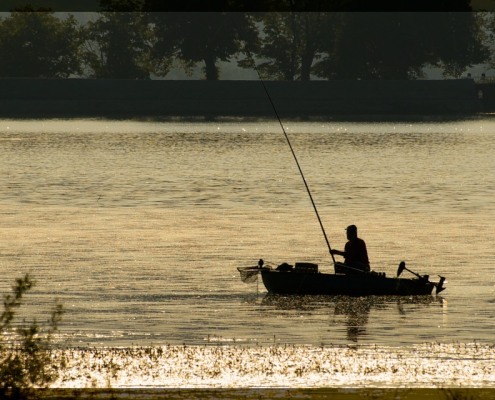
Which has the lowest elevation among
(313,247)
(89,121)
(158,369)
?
(89,121)

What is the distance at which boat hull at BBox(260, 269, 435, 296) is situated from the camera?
27.5 m

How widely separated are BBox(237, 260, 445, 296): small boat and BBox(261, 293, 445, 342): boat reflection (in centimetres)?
12

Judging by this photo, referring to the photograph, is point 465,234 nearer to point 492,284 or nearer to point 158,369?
point 492,284

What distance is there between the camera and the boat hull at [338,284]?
90.1 ft

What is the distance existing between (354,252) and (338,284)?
2.50 feet

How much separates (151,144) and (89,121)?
6738 centimetres

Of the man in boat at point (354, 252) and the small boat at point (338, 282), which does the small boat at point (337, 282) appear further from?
the man in boat at point (354, 252)

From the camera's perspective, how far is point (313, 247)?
40062 millimetres

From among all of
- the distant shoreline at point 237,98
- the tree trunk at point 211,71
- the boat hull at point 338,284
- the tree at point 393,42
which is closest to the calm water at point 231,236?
the boat hull at point 338,284

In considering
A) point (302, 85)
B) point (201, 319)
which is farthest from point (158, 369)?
point (302, 85)

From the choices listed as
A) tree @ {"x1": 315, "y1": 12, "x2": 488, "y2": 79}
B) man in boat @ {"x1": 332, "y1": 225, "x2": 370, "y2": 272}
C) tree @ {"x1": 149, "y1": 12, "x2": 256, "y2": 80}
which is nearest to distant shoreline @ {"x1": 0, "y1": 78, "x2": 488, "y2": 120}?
tree @ {"x1": 315, "y1": 12, "x2": 488, "y2": 79}

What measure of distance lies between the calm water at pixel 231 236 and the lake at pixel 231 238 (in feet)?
0.23

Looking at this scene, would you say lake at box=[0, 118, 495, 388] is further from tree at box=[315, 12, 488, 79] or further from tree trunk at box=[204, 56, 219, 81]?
tree trunk at box=[204, 56, 219, 81]

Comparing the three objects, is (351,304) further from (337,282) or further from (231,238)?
(231,238)
